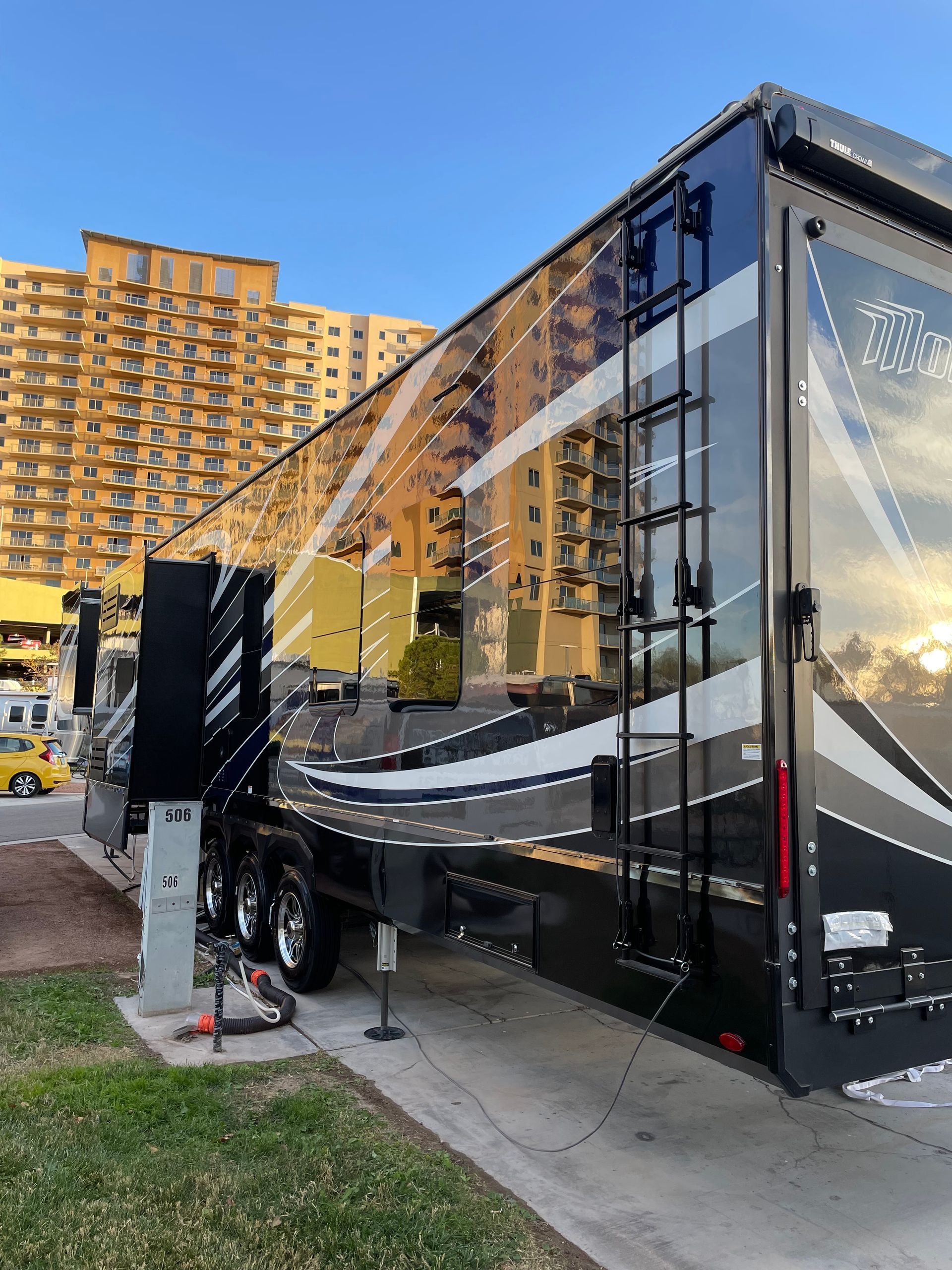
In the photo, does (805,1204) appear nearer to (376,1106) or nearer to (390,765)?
(376,1106)

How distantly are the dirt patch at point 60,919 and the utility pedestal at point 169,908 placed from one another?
1.24 meters

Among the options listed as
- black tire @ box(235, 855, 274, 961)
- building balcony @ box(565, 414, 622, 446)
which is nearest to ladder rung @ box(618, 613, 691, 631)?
building balcony @ box(565, 414, 622, 446)

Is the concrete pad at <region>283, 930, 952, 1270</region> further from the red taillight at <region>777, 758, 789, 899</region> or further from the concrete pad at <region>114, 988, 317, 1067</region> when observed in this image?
the red taillight at <region>777, 758, 789, 899</region>

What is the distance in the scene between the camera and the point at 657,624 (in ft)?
11.1

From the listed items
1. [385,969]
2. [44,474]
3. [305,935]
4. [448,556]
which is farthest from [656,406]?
[44,474]

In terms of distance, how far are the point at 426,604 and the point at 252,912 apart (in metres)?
3.65

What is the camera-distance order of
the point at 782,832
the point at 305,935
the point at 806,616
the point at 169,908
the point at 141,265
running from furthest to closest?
the point at 141,265
the point at 305,935
the point at 169,908
the point at 806,616
the point at 782,832

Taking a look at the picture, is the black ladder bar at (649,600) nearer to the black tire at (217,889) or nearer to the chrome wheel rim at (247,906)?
the chrome wheel rim at (247,906)

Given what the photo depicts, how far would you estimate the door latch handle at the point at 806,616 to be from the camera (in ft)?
10.1

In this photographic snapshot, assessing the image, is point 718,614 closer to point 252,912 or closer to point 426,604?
point 426,604

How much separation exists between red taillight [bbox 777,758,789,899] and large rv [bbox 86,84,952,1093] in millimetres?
10

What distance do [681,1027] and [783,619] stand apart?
138cm

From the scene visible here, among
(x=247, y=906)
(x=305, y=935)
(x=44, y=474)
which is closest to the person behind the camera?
(x=305, y=935)

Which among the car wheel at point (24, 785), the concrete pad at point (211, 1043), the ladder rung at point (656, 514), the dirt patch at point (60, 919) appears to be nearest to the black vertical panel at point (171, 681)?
the dirt patch at point (60, 919)
